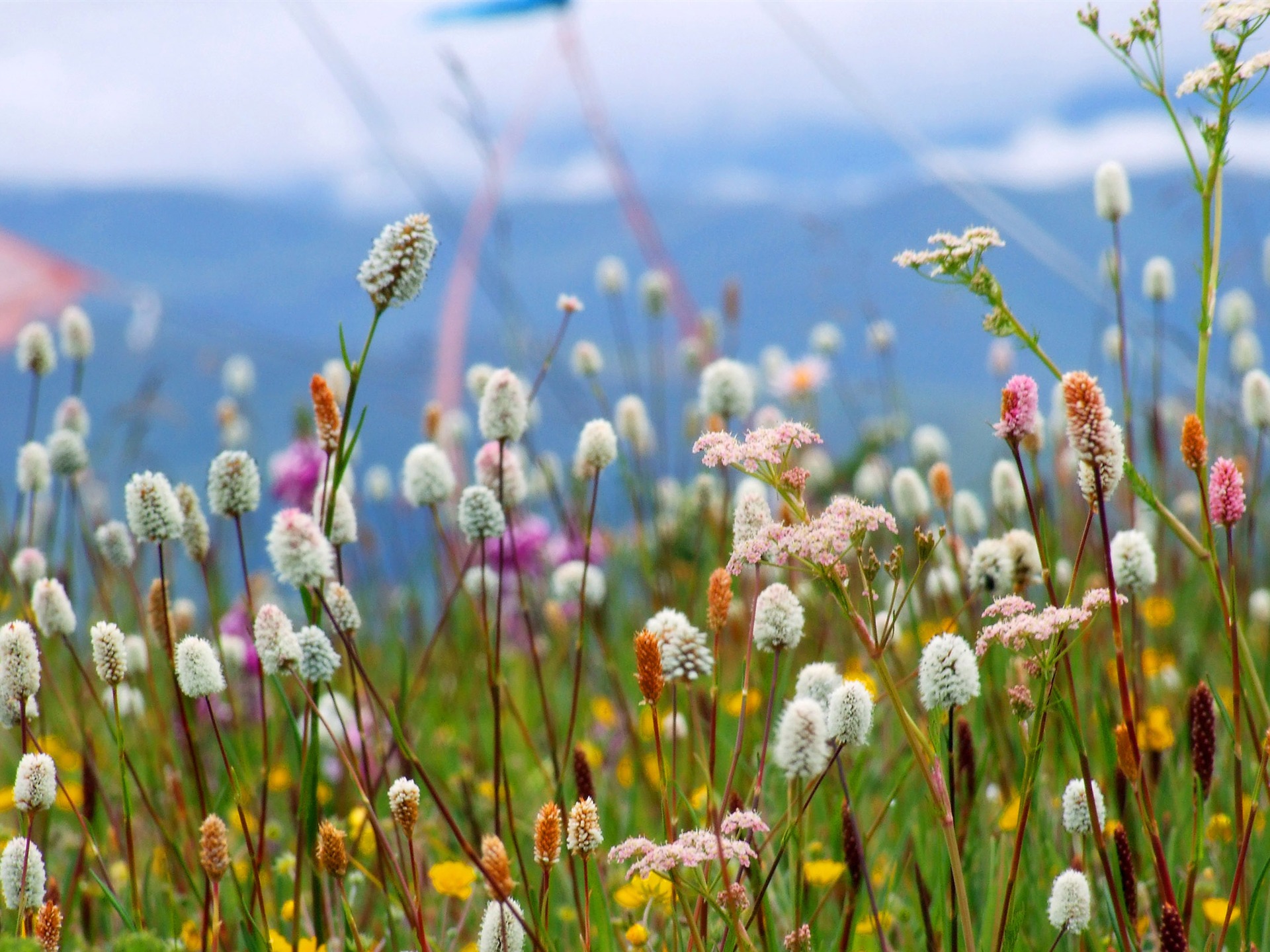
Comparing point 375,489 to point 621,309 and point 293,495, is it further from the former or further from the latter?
point 621,309

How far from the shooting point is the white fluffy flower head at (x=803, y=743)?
1316mm

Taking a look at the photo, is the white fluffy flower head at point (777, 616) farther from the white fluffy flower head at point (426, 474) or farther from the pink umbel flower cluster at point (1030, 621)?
the white fluffy flower head at point (426, 474)

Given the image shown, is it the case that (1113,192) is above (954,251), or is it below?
above

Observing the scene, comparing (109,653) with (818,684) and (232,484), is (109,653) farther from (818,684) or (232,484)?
(818,684)

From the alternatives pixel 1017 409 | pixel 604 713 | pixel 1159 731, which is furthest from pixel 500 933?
pixel 604 713

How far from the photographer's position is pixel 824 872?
1.92 metres

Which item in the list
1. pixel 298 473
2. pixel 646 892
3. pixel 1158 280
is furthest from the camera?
pixel 298 473

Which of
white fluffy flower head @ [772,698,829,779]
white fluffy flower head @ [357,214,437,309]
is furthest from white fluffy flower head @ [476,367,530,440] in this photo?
white fluffy flower head @ [772,698,829,779]

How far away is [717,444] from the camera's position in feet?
4.41

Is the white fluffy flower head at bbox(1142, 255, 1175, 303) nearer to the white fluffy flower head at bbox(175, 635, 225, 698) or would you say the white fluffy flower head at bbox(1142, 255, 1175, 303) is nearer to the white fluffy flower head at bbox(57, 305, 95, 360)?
the white fluffy flower head at bbox(175, 635, 225, 698)

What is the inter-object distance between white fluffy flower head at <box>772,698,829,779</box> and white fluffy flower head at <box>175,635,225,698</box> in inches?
28.3

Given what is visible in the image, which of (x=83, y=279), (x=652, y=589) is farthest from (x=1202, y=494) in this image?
(x=83, y=279)

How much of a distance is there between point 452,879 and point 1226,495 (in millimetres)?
1329

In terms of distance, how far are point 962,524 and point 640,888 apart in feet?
4.03
